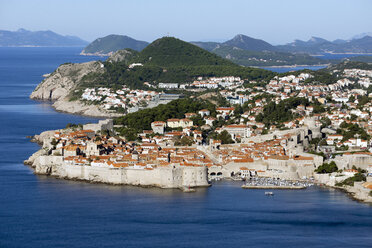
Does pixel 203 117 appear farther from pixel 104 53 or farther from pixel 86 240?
pixel 104 53

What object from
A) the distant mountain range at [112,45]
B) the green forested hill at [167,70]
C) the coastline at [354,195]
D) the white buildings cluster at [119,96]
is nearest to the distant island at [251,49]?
the distant mountain range at [112,45]

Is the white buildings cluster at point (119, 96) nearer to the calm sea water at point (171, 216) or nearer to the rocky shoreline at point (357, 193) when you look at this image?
the calm sea water at point (171, 216)

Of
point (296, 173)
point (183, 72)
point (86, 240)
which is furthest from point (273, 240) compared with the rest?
point (183, 72)

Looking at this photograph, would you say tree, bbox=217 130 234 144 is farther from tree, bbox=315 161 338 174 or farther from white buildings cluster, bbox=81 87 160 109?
white buildings cluster, bbox=81 87 160 109

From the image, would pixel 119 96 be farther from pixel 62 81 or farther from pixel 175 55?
pixel 175 55

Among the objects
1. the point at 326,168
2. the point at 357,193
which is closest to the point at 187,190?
the point at 326,168

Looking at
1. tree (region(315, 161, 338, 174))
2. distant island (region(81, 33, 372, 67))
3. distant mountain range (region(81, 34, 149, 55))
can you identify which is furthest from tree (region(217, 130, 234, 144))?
distant mountain range (region(81, 34, 149, 55))
